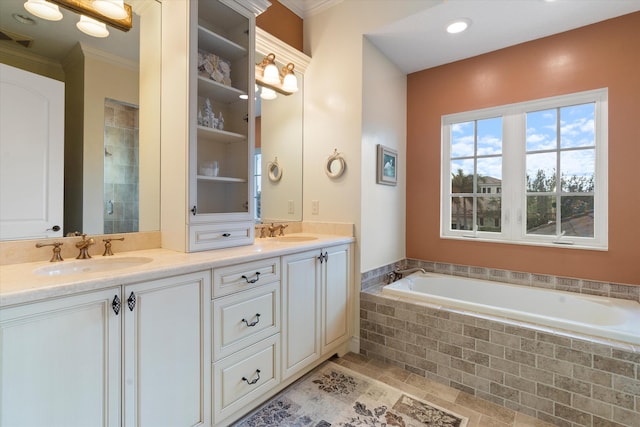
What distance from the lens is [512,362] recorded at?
173 cm

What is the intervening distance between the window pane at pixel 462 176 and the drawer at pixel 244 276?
2.00m

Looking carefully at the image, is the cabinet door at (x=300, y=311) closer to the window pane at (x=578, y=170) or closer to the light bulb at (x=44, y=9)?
the light bulb at (x=44, y=9)

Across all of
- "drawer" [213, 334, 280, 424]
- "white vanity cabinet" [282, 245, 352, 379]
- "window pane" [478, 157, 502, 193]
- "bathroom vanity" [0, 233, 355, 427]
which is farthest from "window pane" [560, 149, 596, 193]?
"drawer" [213, 334, 280, 424]

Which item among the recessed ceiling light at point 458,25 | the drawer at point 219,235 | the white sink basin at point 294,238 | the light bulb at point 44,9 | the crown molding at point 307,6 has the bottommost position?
the white sink basin at point 294,238

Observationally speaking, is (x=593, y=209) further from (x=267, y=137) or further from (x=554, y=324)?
(x=267, y=137)

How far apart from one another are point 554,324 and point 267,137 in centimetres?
238

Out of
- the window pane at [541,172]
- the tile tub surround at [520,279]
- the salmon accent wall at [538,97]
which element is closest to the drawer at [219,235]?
the tile tub surround at [520,279]

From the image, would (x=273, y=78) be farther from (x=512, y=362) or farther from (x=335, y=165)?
(x=512, y=362)

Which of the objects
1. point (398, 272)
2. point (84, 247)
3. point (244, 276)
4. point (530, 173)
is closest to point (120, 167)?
point (84, 247)

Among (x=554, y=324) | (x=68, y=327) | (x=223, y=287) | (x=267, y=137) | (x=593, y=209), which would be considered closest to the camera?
(x=68, y=327)

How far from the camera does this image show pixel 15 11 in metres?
1.30

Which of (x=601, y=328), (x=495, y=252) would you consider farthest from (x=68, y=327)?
(x=495, y=252)

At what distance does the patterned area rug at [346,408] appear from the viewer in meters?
1.60

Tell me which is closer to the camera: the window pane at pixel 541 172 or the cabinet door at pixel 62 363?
the cabinet door at pixel 62 363
